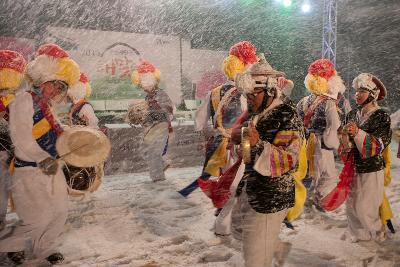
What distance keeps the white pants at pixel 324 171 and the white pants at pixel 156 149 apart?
10.2 feet

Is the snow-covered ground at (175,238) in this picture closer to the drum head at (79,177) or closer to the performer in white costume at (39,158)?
the performer in white costume at (39,158)

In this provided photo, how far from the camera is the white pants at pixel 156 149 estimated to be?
297 inches

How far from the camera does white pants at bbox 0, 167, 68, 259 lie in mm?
3402

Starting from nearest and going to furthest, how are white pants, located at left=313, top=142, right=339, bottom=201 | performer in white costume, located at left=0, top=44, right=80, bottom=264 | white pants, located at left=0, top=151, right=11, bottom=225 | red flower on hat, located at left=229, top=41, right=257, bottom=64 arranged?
1. performer in white costume, located at left=0, top=44, right=80, bottom=264
2. white pants, located at left=0, top=151, right=11, bottom=225
3. red flower on hat, located at left=229, top=41, right=257, bottom=64
4. white pants, located at left=313, top=142, right=339, bottom=201

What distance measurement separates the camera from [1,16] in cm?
1031

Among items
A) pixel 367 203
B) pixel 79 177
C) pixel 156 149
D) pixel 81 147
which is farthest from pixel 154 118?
pixel 367 203

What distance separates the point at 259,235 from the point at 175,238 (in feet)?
6.90

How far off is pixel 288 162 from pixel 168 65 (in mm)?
10436

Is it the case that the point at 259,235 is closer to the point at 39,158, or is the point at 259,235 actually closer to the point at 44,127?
the point at 39,158

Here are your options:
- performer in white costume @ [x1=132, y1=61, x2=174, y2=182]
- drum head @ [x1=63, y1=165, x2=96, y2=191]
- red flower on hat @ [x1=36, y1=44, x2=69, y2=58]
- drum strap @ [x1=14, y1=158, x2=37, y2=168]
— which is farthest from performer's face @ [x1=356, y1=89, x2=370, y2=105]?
performer in white costume @ [x1=132, y1=61, x2=174, y2=182]

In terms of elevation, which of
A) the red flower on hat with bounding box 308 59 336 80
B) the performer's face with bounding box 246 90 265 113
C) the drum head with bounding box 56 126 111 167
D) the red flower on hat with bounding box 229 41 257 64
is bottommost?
the drum head with bounding box 56 126 111 167

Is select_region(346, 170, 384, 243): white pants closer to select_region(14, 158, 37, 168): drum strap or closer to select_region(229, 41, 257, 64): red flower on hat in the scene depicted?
select_region(229, 41, 257, 64): red flower on hat

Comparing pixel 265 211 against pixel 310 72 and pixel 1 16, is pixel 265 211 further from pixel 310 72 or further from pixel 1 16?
pixel 1 16

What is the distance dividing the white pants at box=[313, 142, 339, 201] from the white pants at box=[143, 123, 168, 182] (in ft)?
10.2
